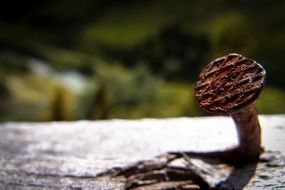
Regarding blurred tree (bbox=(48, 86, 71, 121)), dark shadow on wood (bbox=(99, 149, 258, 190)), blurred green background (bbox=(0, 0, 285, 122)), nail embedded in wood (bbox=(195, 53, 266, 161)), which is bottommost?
dark shadow on wood (bbox=(99, 149, 258, 190))

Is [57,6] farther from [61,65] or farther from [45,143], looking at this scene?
[45,143]

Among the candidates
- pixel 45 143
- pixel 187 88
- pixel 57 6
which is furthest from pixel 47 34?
pixel 45 143

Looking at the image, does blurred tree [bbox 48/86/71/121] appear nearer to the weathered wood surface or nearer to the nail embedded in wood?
the weathered wood surface

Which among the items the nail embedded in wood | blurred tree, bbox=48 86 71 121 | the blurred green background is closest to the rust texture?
the nail embedded in wood

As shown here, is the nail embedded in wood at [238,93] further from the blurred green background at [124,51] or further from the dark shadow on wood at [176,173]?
the blurred green background at [124,51]

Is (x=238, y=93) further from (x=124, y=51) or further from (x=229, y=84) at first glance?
(x=124, y=51)

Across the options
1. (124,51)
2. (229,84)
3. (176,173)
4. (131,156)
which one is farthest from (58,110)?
(124,51)
